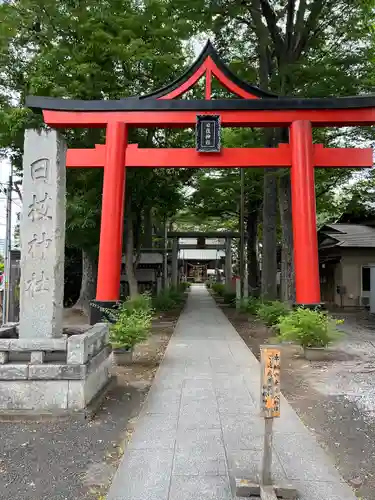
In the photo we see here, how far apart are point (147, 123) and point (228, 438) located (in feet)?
30.3

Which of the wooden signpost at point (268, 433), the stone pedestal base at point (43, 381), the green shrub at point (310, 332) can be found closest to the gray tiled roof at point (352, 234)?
the green shrub at point (310, 332)

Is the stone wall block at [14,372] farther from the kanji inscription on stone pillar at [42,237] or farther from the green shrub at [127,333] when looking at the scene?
the green shrub at [127,333]

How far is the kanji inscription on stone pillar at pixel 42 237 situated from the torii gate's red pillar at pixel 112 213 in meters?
4.96

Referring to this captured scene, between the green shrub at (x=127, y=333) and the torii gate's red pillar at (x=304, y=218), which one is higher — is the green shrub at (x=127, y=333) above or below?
below

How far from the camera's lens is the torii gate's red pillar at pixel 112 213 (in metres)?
11.5

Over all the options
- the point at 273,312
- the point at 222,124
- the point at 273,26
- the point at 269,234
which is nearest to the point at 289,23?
the point at 273,26

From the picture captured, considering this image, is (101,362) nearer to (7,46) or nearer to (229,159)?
(229,159)

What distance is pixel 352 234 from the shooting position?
77.2 feet

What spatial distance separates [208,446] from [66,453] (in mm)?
1540

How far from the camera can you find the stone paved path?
368 cm

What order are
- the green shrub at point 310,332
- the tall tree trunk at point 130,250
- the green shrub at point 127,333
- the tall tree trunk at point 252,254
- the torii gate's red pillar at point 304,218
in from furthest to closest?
the tall tree trunk at point 252,254 → the tall tree trunk at point 130,250 → the torii gate's red pillar at point 304,218 → the green shrub at point 310,332 → the green shrub at point 127,333

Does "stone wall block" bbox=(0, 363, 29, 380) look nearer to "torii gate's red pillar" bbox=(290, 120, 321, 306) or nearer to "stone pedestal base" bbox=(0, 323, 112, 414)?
"stone pedestal base" bbox=(0, 323, 112, 414)

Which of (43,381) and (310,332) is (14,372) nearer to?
(43,381)

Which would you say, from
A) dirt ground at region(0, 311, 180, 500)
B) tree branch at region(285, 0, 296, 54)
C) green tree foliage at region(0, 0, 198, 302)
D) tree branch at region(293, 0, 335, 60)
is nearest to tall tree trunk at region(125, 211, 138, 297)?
green tree foliage at region(0, 0, 198, 302)
